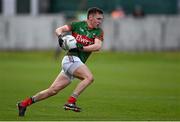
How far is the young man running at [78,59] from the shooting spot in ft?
58.1

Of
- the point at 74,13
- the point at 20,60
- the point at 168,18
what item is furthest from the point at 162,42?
the point at 20,60

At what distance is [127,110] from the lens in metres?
19.8

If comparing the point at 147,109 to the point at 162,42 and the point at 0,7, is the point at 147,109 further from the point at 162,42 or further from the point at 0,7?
the point at 0,7

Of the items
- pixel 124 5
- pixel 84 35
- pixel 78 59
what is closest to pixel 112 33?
pixel 124 5

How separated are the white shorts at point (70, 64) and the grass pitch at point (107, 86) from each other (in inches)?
36.4

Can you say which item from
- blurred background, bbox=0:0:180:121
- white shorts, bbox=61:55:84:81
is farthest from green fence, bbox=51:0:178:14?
white shorts, bbox=61:55:84:81

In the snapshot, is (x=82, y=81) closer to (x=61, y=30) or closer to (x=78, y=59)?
(x=78, y=59)

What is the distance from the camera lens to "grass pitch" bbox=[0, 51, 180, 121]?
18.8m

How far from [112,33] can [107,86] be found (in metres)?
20.1

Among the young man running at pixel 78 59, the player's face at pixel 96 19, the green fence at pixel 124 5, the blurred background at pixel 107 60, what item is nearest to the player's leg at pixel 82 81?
the young man running at pixel 78 59

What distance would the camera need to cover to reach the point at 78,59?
58.7 feet

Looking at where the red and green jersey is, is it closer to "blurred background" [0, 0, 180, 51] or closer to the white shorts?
the white shorts

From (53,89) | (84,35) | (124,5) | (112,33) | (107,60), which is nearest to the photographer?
(53,89)

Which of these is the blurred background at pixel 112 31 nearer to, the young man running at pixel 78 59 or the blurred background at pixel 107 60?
the blurred background at pixel 107 60
